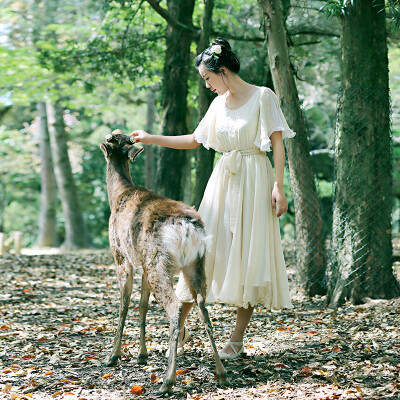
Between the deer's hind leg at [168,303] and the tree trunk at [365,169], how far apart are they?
9.23 ft

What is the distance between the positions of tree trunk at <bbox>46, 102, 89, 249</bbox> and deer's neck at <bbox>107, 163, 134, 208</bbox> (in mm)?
12244

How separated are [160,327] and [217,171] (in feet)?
6.72

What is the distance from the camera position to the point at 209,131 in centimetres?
432

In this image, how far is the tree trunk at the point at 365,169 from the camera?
5668 mm

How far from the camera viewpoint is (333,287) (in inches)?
231

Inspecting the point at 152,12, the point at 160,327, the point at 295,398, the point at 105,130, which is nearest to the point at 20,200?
the point at 105,130

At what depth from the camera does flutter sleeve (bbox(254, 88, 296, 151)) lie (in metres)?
3.97

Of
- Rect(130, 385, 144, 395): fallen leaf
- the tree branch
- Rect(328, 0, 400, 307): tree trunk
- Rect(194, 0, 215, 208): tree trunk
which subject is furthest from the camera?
the tree branch

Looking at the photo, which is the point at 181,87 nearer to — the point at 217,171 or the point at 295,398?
the point at 217,171

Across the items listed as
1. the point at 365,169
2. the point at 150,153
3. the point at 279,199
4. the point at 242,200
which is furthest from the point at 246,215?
the point at 150,153

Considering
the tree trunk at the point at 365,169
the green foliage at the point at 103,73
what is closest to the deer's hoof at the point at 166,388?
the tree trunk at the point at 365,169

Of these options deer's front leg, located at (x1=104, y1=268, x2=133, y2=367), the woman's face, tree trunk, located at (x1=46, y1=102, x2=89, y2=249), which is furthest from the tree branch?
tree trunk, located at (x1=46, y1=102, x2=89, y2=249)

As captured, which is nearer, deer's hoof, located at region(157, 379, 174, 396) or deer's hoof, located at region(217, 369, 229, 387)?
deer's hoof, located at region(157, 379, 174, 396)

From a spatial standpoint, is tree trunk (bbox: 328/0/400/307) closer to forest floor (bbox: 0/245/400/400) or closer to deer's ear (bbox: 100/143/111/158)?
forest floor (bbox: 0/245/400/400)
